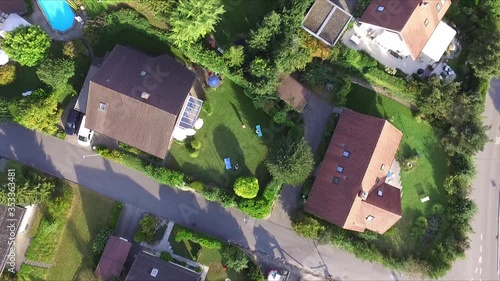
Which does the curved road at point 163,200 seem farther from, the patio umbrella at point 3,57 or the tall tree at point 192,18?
the tall tree at point 192,18

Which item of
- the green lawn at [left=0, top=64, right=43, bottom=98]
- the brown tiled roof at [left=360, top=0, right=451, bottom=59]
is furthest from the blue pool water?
the brown tiled roof at [left=360, top=0, right=451, bottom=59]

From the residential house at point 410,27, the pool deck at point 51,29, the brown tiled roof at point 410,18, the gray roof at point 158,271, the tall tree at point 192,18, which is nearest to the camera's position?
the tall tree at point 192,18

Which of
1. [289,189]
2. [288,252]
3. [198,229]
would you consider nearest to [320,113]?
[289,189]

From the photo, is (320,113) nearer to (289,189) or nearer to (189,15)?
(289,189)

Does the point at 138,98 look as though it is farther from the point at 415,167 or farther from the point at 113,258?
the point at 415,167

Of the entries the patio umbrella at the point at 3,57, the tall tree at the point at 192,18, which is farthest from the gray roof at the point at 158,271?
the patio umbrella at the point at 3,57

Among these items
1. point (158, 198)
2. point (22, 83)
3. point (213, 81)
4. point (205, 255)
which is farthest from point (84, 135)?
point (205, 255)
